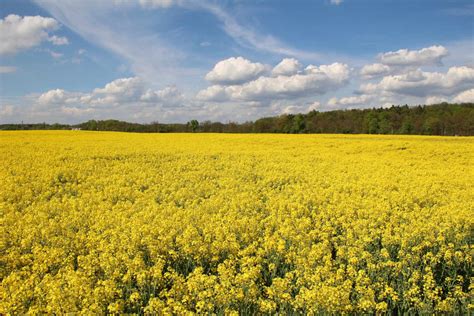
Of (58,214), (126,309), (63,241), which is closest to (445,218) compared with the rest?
(126,309)

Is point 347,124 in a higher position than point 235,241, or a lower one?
higher

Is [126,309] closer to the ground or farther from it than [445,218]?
closer to the ground

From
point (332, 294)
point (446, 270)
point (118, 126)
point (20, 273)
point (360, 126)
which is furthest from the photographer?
point (360, 126)

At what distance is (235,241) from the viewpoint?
8.09 metres

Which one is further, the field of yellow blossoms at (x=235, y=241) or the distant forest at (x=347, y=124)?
the distant forest at (x=347, y=124)

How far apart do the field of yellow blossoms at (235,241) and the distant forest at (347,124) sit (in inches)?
2315

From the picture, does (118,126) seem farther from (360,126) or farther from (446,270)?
(446,270)

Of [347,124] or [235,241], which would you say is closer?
[235,241]

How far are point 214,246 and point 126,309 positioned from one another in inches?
90.9

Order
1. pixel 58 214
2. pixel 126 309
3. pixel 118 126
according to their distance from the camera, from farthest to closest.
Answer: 1. pixel 118 126
2. pixel 58 214
3. pixel 126 309

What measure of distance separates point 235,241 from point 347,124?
80.5 meters

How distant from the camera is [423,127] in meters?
77.1

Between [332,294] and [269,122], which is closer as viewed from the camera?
[332,294]

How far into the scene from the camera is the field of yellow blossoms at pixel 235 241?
221 inches
